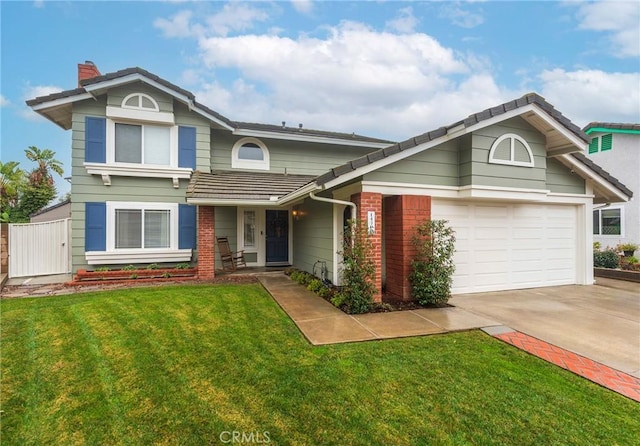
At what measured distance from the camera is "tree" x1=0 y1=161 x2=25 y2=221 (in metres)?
17.2

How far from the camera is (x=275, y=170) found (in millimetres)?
11539

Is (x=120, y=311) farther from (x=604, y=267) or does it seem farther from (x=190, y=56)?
(x=604, y=267)

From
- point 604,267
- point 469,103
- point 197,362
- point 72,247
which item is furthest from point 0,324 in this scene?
point 469,103

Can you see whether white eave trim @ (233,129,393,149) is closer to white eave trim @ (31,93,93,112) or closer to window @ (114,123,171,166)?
window @ (114,123,171,166)

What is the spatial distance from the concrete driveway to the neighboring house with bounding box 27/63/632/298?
27.7 inches

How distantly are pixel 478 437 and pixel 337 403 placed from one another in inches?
46.9

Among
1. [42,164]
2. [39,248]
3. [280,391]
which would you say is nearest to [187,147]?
[39,248]

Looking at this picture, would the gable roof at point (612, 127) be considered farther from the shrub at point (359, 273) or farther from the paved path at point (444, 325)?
the shrub at point (359, 273)

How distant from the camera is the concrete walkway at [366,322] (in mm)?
4562

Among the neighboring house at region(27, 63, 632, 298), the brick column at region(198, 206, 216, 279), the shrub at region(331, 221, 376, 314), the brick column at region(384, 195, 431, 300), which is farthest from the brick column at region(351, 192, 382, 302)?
the brick column at region(198, 206, 216, 279)

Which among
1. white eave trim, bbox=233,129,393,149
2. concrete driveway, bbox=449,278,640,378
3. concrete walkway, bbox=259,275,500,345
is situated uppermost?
white eave trim, bbox=233,129,393,149

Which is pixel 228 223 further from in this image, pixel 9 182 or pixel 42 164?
pixel 42 164

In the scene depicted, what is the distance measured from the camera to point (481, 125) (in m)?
6.44

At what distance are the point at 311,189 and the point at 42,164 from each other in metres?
24.1
